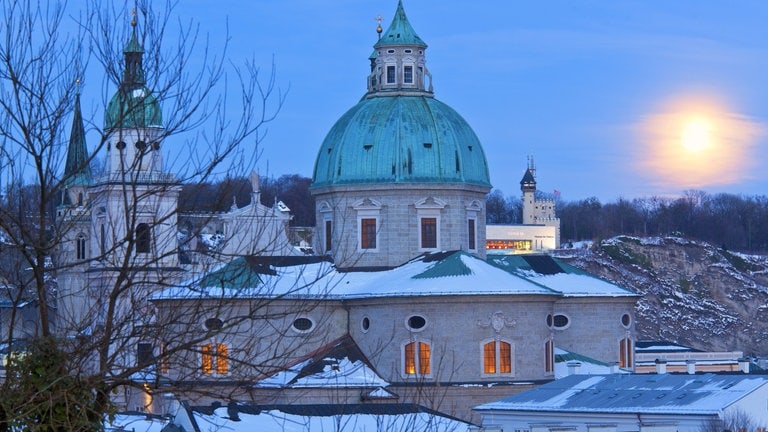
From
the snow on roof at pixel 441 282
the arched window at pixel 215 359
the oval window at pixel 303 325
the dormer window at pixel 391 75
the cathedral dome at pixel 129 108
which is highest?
the dormer window at pixel 391 75

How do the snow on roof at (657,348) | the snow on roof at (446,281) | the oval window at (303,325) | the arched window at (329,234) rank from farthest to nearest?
1. the snow on roof at (657,348)
2. the arched window at (329,234)
3. the oval window at (303,325)
4. the snow on roof at (446,281)

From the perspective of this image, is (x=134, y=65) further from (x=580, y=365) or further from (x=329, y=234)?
(x=329, y=234)

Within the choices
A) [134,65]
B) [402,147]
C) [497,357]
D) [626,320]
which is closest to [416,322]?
[497,357]

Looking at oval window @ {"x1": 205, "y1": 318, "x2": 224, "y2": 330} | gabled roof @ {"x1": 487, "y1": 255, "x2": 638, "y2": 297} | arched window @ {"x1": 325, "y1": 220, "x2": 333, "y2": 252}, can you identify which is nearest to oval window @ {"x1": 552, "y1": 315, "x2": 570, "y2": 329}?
gabled roof @ {"x1": 487, "y1": 255, "x2": 638, "y2": 297}

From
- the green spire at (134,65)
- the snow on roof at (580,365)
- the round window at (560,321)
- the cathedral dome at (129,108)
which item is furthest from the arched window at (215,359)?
the round window at (560,321)

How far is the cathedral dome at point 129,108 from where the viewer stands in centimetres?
1836

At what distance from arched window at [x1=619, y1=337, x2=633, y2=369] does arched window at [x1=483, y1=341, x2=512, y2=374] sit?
8598 millimetres

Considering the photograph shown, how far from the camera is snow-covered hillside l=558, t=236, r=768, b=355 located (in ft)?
547

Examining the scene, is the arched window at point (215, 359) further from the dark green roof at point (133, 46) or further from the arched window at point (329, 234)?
the arched window at point (329, 234)

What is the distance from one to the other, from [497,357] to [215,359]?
145 ft

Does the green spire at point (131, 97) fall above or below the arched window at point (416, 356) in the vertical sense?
above

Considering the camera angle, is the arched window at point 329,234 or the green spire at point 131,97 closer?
the green spire at point 131,97

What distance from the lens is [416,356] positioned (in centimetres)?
6216

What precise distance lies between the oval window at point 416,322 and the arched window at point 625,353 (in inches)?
418
